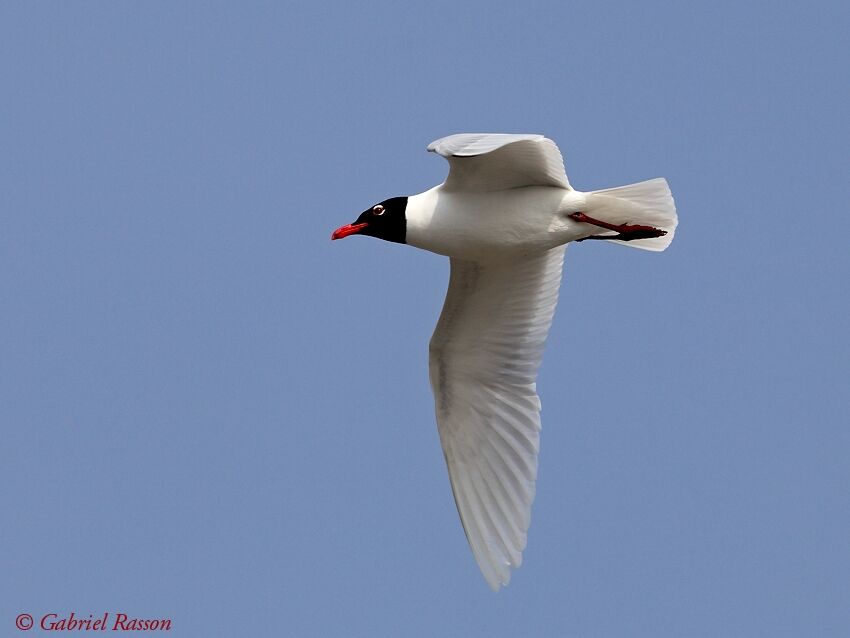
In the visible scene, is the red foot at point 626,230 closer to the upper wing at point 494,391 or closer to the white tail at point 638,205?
the white tail at point 638,205

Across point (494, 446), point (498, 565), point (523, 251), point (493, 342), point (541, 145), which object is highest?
point (541, 145)

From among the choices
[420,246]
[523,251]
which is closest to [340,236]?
[420,246]

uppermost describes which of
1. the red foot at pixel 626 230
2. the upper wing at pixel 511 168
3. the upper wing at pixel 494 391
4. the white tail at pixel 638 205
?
the upper wing at pixel 511 168

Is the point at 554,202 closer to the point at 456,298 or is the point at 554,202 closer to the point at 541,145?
the point at 541,145

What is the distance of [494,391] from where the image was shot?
38.5ft

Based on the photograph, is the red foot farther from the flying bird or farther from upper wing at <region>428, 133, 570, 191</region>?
upper wing at <region>428, 133, 570, 191</region>

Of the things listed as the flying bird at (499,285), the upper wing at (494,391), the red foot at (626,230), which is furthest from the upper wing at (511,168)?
the upper wing at (494,391)

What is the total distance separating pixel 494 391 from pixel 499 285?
0.90 meters

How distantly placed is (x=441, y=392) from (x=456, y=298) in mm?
818

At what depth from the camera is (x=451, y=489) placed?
11602 mm

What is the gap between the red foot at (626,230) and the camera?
10.5 m

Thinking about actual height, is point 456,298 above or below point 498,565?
A: above

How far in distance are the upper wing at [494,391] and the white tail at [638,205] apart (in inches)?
32.4

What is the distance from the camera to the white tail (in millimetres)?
10492
